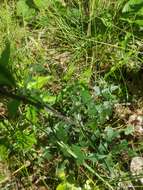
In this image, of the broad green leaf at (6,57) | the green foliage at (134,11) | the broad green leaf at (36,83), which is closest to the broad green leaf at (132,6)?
the green foliage at (134,11)

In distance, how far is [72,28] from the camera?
2189mm

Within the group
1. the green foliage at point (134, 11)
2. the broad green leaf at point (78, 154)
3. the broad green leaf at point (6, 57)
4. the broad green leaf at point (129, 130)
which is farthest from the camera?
the green foliage at point (134, 11)

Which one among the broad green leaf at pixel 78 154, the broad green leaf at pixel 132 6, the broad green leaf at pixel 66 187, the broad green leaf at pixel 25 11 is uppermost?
the broad green leaf at pixel 132 6

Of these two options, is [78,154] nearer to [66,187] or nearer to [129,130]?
[66,187]

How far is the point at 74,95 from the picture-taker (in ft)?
5.57

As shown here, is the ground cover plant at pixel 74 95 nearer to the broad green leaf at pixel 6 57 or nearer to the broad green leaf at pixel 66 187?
the broad green leaf at pixel 66 187

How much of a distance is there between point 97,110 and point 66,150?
0.20m

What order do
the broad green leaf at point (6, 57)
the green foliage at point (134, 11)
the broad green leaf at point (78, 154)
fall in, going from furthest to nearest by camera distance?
the green foliage at point (134, 11), the broad green leaf at point (78, 154), the broad green leaf at point (6, 57)

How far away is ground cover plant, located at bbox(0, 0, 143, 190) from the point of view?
1.61 m

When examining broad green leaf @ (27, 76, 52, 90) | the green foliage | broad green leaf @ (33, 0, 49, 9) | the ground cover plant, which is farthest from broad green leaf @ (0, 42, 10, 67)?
broad green leaf @ (33, 0, 49, 9)

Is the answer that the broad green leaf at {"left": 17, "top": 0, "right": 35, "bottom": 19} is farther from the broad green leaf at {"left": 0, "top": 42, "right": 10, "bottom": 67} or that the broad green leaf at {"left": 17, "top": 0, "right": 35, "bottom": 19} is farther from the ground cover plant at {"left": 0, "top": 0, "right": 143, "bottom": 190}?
the broad green leaf at {"left": 0, "top": 42, "right": 10, "bottom": 67}

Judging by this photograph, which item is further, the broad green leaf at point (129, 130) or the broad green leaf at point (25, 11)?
the broad green leaf at point (25, 11)

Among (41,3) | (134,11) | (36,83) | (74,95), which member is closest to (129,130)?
(74,95)

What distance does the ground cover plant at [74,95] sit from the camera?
5.27 feet
